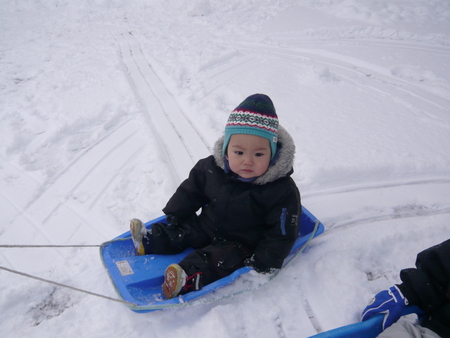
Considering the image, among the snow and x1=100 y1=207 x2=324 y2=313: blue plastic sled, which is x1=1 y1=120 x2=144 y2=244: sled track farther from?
x1=100 y1=207 x2=324 y2=313: blue plastic sled

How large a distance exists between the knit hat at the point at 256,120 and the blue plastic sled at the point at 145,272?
749mm

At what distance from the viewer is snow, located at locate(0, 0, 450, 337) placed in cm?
179

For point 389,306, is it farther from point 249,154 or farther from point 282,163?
point 249,154

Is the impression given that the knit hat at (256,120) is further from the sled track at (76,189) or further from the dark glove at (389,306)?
the sled track at (76,189)

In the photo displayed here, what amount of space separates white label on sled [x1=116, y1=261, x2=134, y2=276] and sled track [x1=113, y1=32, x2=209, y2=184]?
1040 mm

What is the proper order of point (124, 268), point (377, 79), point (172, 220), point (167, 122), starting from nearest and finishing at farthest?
point (124, 268) → point (172, 220) → point (167, 122) → point (377, 79)

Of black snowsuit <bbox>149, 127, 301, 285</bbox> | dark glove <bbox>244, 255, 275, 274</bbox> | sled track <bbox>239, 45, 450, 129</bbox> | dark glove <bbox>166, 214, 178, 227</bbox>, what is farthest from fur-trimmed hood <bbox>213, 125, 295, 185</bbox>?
sled track <bbox>239, 45, 450, 129</bbox>

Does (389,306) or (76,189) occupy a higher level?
(76,189)

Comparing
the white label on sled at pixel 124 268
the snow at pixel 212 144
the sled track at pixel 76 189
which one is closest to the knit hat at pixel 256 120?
the snow at pixel 212 144

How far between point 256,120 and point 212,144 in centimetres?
157

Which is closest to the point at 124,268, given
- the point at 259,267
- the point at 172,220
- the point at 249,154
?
the point at 172,220

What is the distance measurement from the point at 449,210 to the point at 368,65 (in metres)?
3.01

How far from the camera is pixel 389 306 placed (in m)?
1.56

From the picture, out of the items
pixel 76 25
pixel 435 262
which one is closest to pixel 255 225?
pixel 435 262
